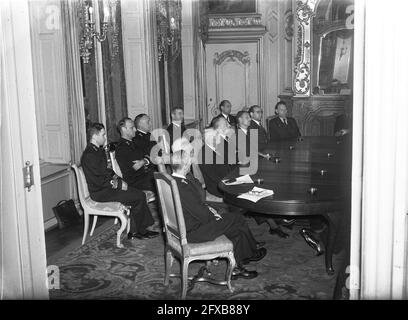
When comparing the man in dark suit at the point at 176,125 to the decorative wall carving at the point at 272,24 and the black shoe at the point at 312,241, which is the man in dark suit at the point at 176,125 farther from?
the decorative wall carving at the point at 272,24

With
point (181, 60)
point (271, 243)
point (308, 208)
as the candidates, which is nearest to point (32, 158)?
point (308, 208)

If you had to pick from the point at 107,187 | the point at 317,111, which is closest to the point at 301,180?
the point at 107,187

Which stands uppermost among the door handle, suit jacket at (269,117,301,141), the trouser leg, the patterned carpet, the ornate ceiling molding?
the ornate ceiling molding

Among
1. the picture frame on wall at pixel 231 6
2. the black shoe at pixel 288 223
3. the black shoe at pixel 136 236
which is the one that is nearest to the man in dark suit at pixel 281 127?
the black shoe at pixel 288 223

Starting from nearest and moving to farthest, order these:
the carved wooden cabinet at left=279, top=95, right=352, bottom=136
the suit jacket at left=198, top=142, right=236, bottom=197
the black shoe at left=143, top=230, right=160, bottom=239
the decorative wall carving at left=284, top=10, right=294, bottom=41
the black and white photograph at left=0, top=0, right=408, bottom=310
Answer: the black and white photograph at left=0, top=0, right=408, bottom=310 < the black shoe at left=143, top=230, right=160, bottom=239 < the suit jacket at left=198, top=142, right=236, bottom=197 < the carved wooden cabinet at left=279, top=95, right=352, bottom=136 < the decorative wall carving at left=284, top=10, right=294, bottom=41

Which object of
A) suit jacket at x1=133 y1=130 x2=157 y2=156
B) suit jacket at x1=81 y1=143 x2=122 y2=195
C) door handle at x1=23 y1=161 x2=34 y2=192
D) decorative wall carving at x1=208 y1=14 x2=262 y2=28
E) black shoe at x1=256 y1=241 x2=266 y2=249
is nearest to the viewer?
door handle at x1=23 y1=161 x2=34 y2=192

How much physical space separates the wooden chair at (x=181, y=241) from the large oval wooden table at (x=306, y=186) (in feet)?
1.55

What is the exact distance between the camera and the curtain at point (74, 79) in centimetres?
722

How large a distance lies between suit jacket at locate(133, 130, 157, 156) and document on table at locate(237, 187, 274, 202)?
9.37 feet

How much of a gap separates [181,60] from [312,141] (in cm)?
444

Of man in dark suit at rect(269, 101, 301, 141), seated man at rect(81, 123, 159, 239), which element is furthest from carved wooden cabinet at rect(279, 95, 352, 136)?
seated man at rect(81, 123, 159, 239)

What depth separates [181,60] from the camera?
38.0ft

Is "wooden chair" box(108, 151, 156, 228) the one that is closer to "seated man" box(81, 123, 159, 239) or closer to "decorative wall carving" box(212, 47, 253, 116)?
"seated man" box(81, 123, 159, 239)

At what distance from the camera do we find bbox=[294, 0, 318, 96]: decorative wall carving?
11.5 m
